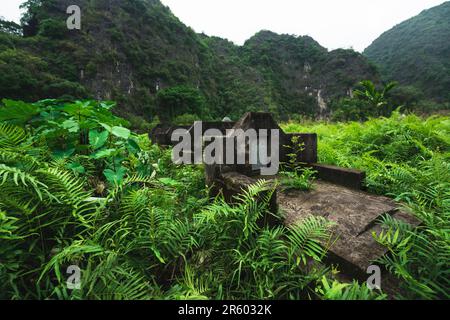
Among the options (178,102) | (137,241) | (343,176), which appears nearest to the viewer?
(137,241)

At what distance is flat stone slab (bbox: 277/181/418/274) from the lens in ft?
6.39

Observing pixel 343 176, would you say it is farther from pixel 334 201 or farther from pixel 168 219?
pixel 168 219

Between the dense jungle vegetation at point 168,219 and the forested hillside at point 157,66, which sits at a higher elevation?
the forested hillside at point 157,66

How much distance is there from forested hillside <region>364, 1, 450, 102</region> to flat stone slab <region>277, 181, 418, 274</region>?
151 feet

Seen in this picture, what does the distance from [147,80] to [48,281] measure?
4741 cm

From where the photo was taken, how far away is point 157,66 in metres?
45.6

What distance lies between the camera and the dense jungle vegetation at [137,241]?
1.45 meters

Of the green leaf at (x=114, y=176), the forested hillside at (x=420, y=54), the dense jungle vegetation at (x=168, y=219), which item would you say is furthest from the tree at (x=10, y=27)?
the forested hillside at (x=420, y=54)

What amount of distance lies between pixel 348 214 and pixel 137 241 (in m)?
2.37

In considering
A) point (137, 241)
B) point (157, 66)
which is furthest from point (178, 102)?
point (137, 241)

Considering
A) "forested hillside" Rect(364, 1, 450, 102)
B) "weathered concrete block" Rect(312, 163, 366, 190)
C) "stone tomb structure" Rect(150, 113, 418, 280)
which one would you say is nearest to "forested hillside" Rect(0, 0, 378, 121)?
"forested hillside" Rect(364, 1, 450, 102)

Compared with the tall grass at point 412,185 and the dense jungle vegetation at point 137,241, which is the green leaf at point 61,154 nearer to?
the dense jungle vegetation at point 137,241
